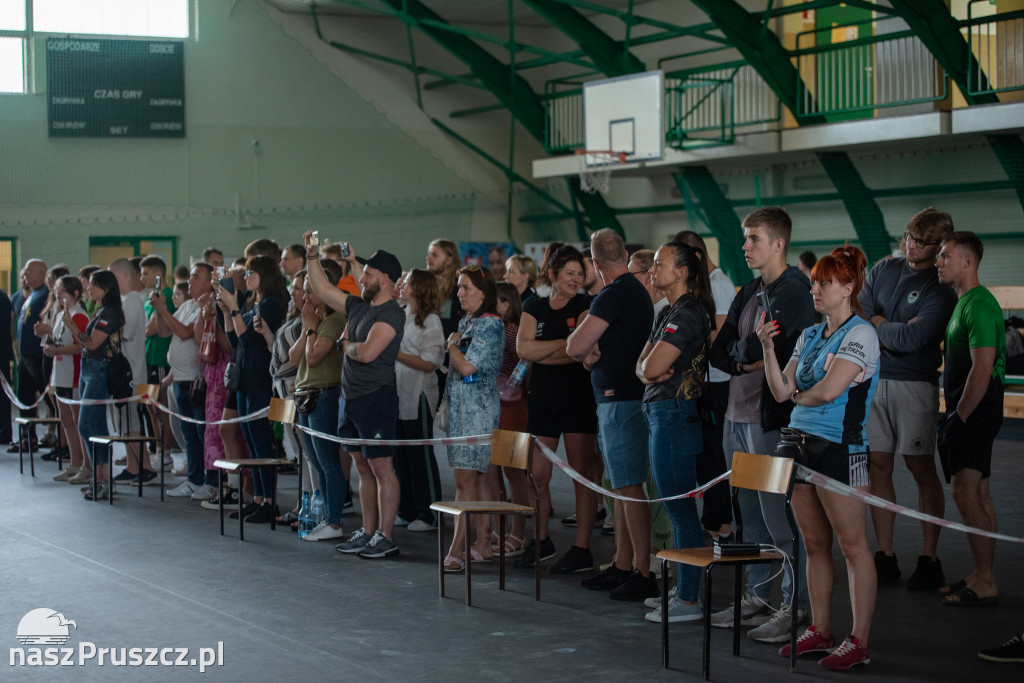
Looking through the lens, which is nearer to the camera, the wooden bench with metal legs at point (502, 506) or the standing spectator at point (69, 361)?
the wooden bench with metal legs at point (502, 506)

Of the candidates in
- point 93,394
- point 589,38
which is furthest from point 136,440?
point 589,38

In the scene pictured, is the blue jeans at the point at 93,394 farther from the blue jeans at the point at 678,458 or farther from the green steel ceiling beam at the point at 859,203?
the green steel ceiling beam at the point at 859,203

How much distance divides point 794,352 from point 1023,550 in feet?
8.50

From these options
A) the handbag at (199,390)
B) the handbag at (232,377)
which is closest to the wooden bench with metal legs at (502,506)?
the handbag at (232,377)

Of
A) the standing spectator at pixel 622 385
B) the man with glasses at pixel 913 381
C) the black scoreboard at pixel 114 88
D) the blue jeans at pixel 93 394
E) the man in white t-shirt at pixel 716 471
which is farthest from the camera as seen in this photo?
the black scoreboard at pixel 114 88

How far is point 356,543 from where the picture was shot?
5.95 meters

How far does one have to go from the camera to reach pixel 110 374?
8055mm

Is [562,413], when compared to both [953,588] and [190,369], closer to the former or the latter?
[953,588]

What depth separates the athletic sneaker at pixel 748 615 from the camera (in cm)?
452

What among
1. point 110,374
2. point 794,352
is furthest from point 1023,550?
point 110,374

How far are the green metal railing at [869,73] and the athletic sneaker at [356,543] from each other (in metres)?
8.99

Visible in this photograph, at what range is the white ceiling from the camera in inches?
670

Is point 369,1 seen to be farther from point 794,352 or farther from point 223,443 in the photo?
point 794,352

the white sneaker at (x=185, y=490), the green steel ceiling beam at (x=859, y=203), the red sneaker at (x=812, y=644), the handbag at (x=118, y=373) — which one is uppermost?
the green steel ceiling beam at (x=859, y=203)
